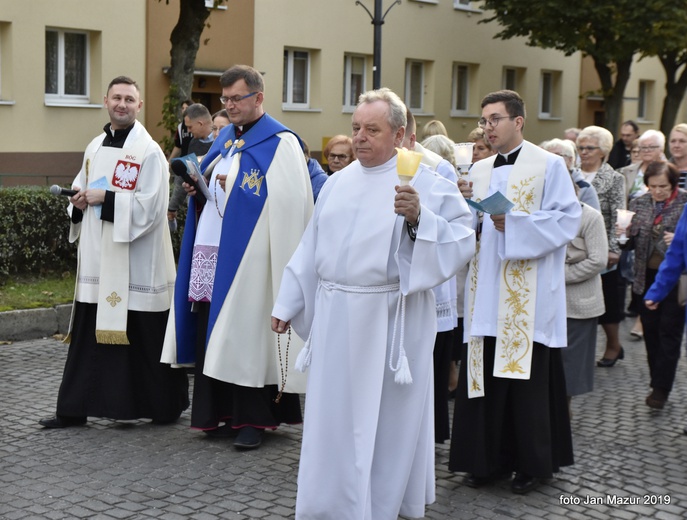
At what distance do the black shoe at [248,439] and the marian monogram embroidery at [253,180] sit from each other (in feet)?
4.70

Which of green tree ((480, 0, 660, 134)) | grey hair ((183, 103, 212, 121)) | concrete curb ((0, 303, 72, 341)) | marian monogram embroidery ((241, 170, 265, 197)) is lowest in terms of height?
concrete curb ((0, 303, 72, 341))

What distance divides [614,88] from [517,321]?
Answer: 2641 centimetres

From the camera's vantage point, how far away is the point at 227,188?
6945 mm

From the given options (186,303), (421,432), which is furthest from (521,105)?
(186,303)

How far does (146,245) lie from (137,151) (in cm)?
62

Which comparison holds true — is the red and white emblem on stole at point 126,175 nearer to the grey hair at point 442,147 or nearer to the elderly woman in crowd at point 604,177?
the grey hair at point 442,147

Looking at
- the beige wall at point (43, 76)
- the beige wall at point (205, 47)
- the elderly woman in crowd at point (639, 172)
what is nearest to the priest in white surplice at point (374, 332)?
the elderly woman in crowd at point (639, 172)

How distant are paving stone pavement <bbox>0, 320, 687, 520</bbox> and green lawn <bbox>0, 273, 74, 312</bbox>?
2604 millimetres

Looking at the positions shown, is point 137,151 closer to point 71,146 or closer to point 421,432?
point 421,432

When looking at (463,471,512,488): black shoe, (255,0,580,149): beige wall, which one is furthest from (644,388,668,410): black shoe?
(255,0,580,149): beige wall

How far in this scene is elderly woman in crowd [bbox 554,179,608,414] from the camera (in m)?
7.71

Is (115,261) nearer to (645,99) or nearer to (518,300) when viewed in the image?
(518,300)

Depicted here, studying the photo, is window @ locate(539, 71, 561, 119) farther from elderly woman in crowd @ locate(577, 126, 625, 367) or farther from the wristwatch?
the wristwatch

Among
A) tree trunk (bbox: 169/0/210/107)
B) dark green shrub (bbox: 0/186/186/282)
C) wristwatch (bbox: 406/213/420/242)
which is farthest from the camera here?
tree trunk (bbox: 169/0/210/107)
